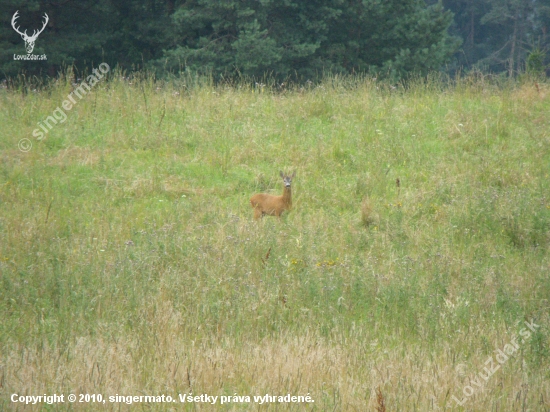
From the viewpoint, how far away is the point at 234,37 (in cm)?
2073

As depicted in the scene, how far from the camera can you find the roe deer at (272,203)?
810 cm

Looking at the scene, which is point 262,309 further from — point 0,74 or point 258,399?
point 0,74

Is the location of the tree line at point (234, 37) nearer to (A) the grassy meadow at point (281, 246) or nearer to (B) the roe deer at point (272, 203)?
(A) the grassy meadow at point (281, 246)

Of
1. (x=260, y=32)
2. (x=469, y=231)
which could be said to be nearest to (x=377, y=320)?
(x=469, y=231)

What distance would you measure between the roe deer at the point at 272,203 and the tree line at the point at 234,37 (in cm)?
1043

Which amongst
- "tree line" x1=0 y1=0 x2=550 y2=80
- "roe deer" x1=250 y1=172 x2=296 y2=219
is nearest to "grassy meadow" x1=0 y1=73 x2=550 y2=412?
"roe deer" x1=250 y1=172 x2=296 y2=219

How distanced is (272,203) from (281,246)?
1.13m

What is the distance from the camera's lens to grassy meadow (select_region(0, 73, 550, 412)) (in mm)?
4742

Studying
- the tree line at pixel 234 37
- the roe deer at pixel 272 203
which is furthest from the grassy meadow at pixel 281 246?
the tree line at pixel 234 37

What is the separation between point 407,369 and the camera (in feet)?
15.8

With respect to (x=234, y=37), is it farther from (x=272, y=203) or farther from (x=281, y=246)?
(x=281, y=246)

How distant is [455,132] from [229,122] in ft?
11.7

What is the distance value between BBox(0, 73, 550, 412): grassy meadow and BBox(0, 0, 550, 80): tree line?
7.74 metres

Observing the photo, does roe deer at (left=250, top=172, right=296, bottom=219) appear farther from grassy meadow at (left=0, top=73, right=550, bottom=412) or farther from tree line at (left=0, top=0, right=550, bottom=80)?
tree line at (left=0, top=0, right=550, bottom=80)
